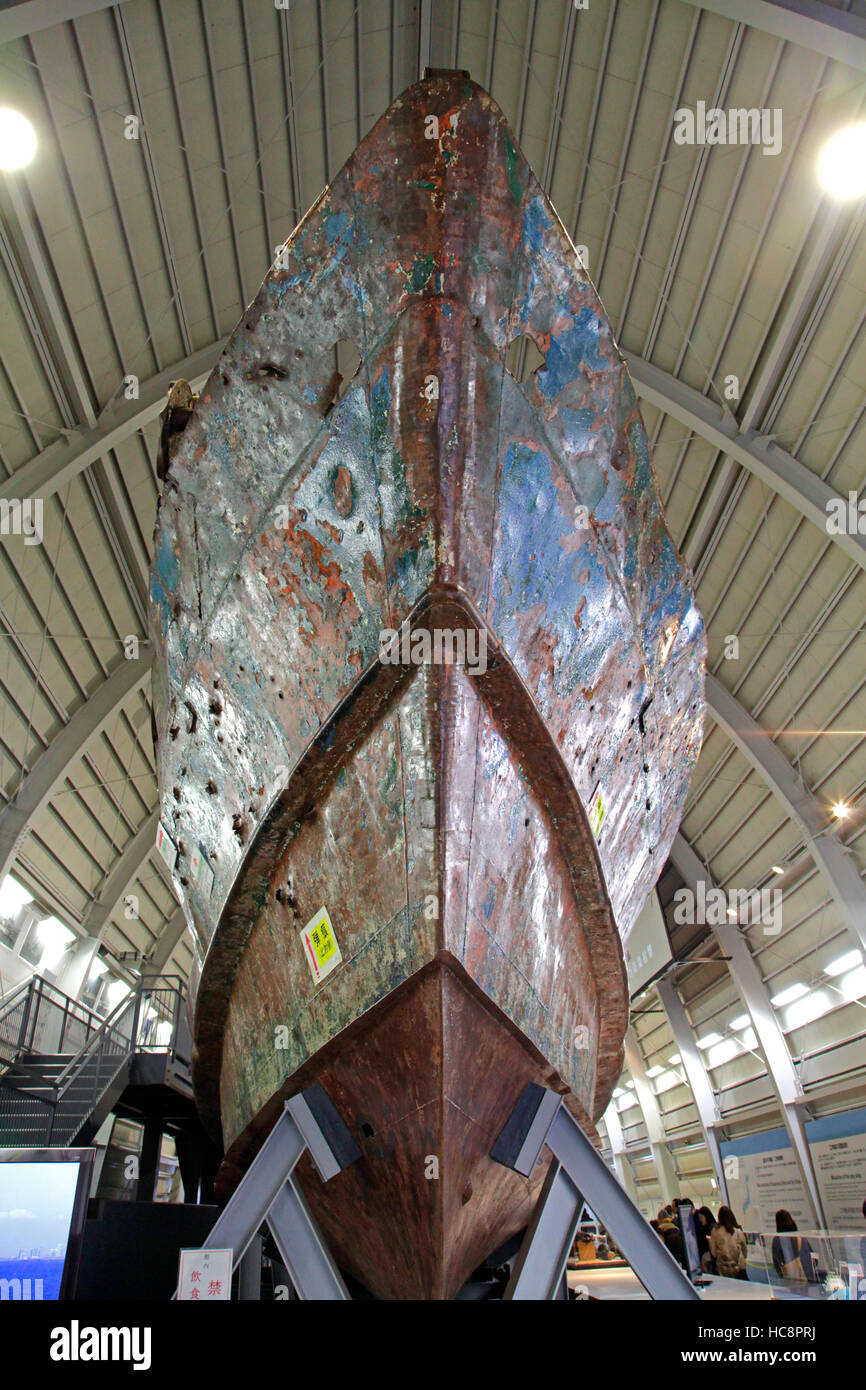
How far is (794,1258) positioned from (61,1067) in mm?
6443

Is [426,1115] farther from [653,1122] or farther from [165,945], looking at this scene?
[653,1122]

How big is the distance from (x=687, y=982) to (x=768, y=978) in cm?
418

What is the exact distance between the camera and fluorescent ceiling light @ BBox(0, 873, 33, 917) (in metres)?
14.1

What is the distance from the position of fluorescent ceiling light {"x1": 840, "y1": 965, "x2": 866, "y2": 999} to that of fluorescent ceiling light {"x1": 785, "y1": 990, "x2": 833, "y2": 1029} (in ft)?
1.92

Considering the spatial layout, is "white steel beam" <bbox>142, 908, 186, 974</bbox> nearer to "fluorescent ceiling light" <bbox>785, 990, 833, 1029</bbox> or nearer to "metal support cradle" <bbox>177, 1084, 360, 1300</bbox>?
"fluorescent ceiling light" <bbox>785, 990, 833, 1029</bbox>

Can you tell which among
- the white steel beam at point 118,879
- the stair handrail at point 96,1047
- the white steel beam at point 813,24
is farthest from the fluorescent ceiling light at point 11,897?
the white steel beam at point 813,24

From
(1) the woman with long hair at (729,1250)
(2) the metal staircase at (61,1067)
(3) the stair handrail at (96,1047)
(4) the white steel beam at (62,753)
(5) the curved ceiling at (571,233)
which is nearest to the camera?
(2) the metal staircase at (61,1067)

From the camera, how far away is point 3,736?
13.0 m

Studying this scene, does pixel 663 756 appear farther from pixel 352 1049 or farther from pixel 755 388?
pixel 755 388

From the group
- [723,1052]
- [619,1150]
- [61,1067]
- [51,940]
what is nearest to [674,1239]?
[61,1067]

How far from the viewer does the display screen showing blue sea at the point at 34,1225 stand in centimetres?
267

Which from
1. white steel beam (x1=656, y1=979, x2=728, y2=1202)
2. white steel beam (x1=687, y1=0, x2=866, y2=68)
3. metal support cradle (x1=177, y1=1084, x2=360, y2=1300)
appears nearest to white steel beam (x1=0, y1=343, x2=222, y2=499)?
white steel beam (x1=687, y1=0, x2=866, y2=68)

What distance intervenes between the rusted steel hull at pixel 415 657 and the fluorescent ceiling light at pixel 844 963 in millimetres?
13310

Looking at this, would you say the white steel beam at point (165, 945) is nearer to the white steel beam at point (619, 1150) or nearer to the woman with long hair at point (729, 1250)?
the white steel beam at point (619, 1150)
